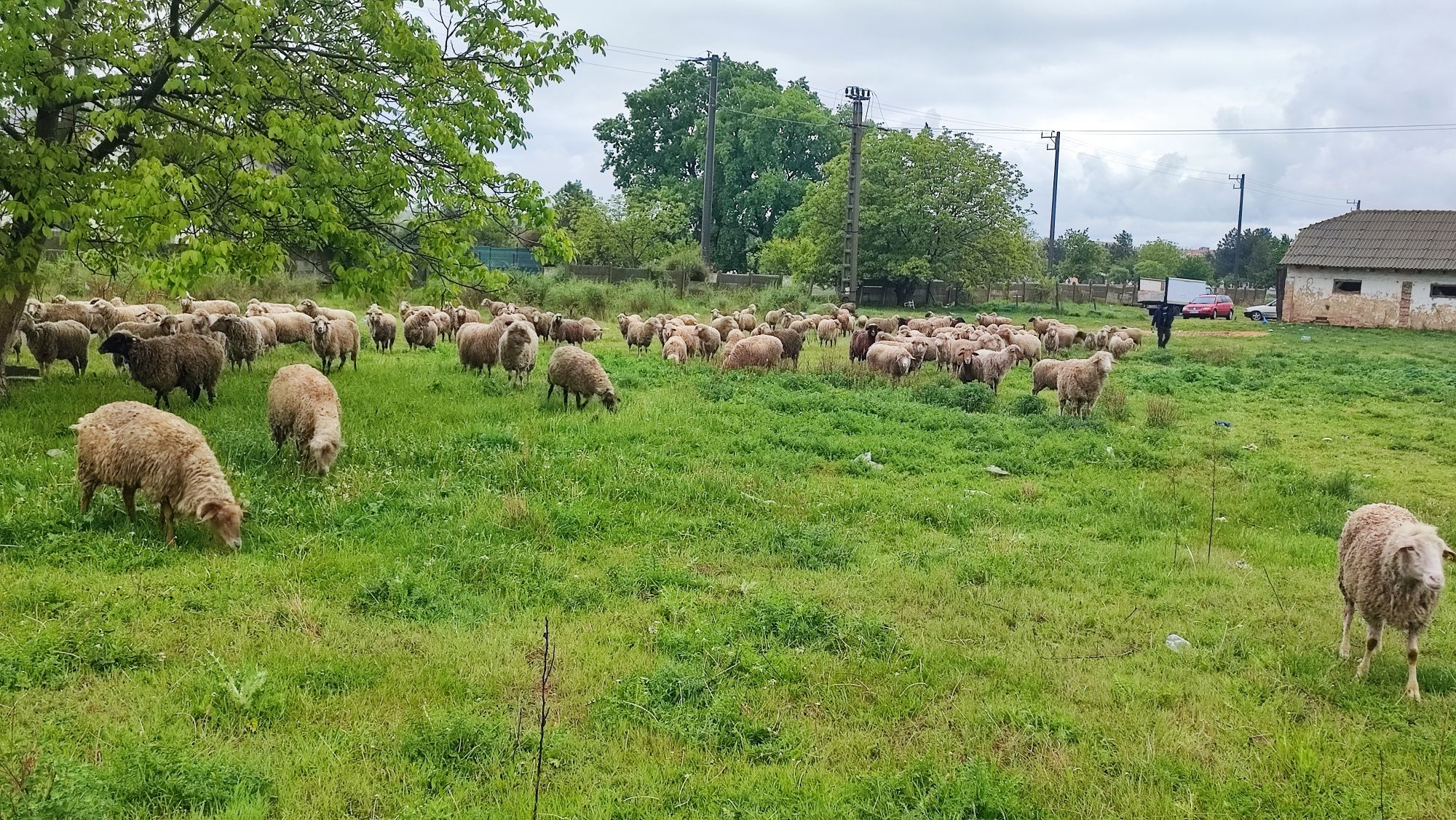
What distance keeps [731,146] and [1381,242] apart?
3659 centimetres

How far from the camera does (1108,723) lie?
15.7 ft

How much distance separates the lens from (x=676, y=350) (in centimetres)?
1881

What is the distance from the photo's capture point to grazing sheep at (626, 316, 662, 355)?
72.6ft

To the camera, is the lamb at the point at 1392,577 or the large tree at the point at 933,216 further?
the large tree at the point at 933,216

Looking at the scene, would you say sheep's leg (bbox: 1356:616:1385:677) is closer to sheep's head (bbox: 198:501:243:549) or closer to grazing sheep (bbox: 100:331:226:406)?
sheep's head (bbox: 198:501:243:549)

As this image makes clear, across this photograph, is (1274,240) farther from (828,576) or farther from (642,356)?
(828,576)

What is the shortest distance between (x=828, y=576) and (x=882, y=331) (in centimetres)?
1632

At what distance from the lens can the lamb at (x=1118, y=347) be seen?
81.1 ft

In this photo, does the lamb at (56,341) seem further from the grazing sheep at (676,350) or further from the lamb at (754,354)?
the lamb at (754,354)

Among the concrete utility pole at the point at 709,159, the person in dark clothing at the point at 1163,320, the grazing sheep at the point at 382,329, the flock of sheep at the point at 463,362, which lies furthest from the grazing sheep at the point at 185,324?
the concrete utility pole at the point at 709,159

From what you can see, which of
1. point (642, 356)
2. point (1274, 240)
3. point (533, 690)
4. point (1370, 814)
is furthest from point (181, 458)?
point (1274, 240)

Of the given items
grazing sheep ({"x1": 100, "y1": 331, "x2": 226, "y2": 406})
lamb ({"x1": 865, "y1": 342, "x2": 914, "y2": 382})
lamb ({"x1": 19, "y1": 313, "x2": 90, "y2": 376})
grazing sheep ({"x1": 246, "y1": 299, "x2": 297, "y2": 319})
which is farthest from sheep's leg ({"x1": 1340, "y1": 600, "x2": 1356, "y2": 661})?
grazing sheep ({"x1": 246, "y1": 299, "x2": 297, "y2": 319})

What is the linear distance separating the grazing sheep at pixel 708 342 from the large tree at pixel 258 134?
27.0ft

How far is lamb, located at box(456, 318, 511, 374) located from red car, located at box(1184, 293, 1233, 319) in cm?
4304
